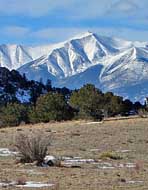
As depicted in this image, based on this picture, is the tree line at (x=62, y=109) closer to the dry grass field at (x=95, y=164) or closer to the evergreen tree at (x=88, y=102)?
the evergreen tree at (x=88, y=102)

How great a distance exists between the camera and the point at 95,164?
24.0 m

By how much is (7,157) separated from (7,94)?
215ft

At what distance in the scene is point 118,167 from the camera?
22969mm

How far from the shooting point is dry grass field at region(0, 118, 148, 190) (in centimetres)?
1870

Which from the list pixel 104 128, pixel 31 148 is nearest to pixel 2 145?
pixel 31 148

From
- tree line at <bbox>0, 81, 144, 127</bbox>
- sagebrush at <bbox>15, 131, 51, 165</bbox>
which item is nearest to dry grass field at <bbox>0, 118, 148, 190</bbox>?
sagebrush at <bbox>15, 131, 51, 165</bbox>

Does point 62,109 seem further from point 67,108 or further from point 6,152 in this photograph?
point 6,152

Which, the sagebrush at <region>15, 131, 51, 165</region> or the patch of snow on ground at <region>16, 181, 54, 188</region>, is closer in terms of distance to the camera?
the patch of snow on ground at <region>16, 181, 54, 188</region>

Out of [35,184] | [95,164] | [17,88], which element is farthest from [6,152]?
[17,88]

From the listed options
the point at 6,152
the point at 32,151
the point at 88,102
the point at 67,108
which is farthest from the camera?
the point at 67,108

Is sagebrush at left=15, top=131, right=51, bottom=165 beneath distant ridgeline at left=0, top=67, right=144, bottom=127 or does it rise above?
beneath

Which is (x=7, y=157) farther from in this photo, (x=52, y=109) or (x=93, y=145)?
(x=52, y=109)

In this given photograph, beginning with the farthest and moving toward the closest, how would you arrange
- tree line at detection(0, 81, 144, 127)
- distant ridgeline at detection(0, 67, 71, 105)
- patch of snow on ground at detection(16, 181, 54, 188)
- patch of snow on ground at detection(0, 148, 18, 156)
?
distant ridgeline at detection(0, 67, 71, 105) → tree line at detection(0, 81, 144, 127) → patch of snow on ground at detection(0, 148, 18, 156) → patch of snow on ground at detection(16, 181, 54, 188)

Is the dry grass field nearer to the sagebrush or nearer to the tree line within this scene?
the sagebrush
